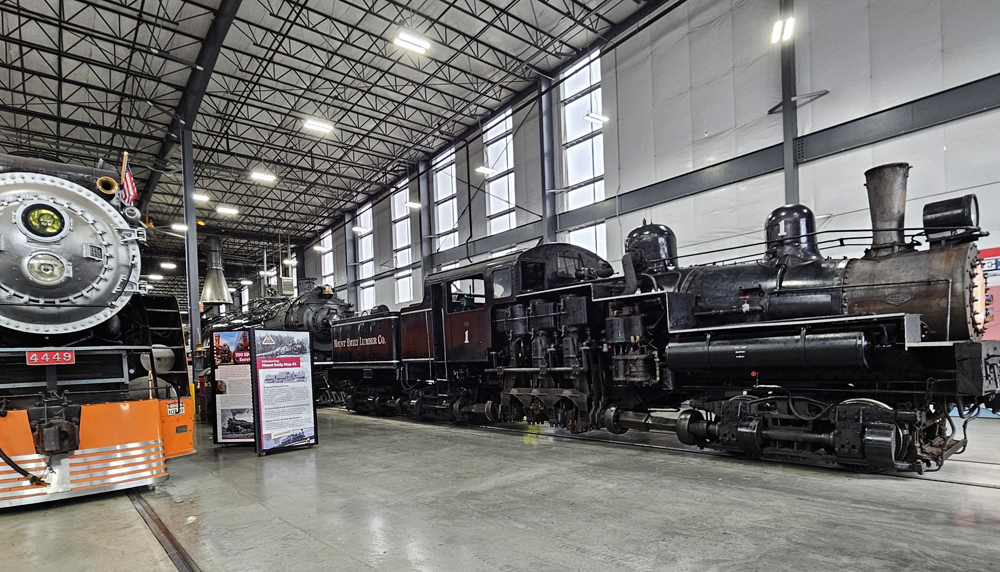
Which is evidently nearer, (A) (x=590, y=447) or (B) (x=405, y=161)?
(A) (x=590, y=447)

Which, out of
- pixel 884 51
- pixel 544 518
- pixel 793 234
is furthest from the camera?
pixel 884 51

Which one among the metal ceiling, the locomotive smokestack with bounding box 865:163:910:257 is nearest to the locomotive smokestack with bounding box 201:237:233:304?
the metal ceiling

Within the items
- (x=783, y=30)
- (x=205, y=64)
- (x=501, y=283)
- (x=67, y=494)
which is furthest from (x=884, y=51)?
(x=205, y=64)

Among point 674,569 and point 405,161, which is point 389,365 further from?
point 405,161

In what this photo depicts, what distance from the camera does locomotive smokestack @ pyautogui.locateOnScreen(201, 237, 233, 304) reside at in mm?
27438

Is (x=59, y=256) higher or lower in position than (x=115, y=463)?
higher

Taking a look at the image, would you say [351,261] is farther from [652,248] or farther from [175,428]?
[175,428]

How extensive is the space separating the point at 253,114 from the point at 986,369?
2131 centimetres

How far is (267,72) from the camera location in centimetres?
1733

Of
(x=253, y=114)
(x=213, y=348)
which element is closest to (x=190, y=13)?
(x=253, y=114)

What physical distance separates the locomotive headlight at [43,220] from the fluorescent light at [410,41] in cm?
974

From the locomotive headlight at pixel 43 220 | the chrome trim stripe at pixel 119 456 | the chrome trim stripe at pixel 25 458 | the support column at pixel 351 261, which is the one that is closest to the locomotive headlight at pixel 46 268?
the locomotive headlight at pixel 43 220

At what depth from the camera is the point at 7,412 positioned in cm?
514

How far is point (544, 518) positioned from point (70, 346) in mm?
5271
